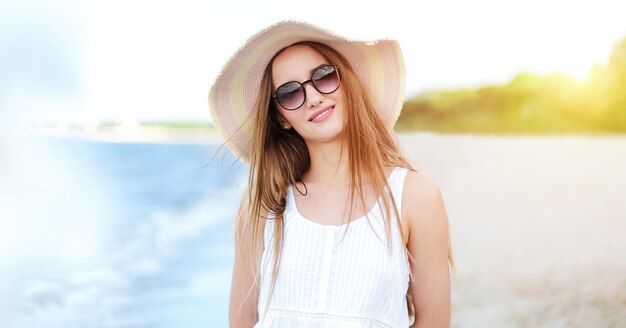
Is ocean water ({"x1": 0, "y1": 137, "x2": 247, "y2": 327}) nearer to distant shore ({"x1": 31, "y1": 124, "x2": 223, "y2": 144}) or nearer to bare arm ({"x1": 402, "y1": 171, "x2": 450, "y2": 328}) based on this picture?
distant shore ({"x1": 31, "y1": 124, "x2": 223, "y2": 144})

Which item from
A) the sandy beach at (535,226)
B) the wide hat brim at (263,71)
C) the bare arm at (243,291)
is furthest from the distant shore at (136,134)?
the bare arm at (243,291)

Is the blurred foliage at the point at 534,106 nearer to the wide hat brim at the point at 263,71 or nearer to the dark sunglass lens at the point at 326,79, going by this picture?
the wide hat brim at the point at 263,71

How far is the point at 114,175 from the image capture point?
7.67m

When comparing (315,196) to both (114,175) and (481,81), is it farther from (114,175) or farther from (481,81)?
(114,175)

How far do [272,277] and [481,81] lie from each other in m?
3.75

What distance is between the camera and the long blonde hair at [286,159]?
1502 millimetres

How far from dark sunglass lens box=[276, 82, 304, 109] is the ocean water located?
354 cm

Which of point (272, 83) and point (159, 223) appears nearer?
point (272, 83)

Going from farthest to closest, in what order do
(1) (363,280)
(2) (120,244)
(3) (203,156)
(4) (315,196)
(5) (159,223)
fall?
(3) (203,156) → (5) (159,223) → (2) (120,244) → (4) (315,196) → (1) (363,280)

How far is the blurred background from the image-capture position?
4.52m

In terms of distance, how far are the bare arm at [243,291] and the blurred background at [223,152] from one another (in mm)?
2488

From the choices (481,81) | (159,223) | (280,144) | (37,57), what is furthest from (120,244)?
(280,144)

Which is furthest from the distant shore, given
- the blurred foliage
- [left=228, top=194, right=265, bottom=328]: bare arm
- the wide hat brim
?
[left=228, top=194, right=265, bottom=328]: bare arm

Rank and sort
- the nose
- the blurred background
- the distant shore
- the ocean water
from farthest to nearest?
the distant shore, the ocean water, the blurred background, the nose
